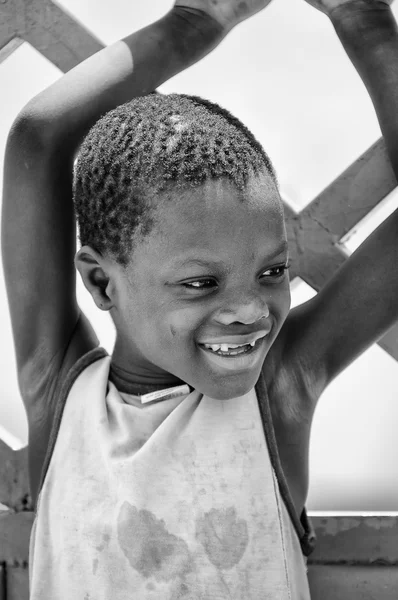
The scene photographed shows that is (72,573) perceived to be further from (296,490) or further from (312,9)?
(312,9)

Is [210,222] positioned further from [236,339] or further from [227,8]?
[227,8]

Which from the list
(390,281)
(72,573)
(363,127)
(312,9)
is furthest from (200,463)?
(312,9)

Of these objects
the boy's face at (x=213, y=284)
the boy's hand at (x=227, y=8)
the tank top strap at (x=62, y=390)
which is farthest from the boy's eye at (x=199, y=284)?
the boy's hand at (x=227, y=8)

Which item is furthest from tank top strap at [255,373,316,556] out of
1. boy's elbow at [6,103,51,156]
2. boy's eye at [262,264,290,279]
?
boy's elbow at [6,103,51,156]

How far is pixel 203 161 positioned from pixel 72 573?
45 cm

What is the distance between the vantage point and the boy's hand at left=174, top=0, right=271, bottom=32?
1.06 metres

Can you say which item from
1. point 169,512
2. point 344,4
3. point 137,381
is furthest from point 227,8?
point 169,512

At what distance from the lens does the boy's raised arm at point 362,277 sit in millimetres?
979

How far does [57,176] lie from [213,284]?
268 millimetres

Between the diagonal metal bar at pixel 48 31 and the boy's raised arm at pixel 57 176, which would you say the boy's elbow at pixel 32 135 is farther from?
the diagonal metal bar at pixel 48 31

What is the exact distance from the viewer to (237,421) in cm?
94

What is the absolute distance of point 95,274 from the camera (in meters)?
0.95

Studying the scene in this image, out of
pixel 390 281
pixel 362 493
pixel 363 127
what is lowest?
pixel 362 493

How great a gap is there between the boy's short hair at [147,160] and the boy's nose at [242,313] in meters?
0.11
